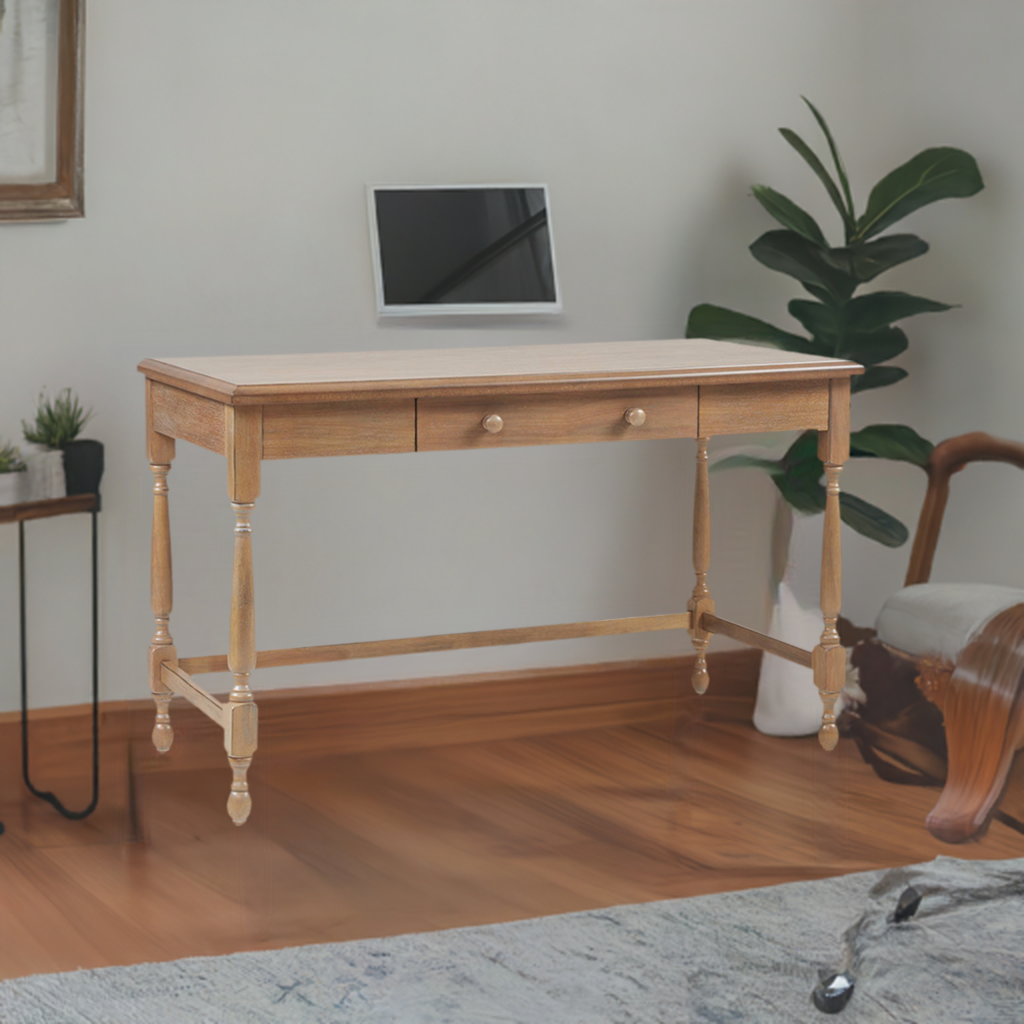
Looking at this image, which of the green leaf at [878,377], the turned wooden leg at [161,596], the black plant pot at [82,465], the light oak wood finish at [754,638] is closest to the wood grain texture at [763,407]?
the light oak wood finish at [754,638]

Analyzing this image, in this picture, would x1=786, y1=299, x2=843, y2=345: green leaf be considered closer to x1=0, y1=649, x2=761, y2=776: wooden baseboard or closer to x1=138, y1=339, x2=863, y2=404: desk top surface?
x1=138, y1=339, x2=863, y2=404: desk top surface

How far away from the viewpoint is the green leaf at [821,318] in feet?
10.8

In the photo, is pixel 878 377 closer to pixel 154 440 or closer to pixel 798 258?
pixel 798 258

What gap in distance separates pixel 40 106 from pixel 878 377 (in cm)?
194

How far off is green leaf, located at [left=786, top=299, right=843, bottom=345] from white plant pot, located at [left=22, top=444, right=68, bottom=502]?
1.68 metres

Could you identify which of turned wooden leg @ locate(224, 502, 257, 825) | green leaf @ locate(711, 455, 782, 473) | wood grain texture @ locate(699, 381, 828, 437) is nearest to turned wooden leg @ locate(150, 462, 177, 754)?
turned wooden leg @ locate(224, 502, 257, 825)

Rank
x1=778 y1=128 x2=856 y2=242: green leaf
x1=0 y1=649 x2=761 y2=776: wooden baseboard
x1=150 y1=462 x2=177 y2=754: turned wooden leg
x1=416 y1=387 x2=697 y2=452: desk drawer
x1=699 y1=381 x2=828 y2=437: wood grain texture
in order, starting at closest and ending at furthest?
x1=416 y1=387 x2=697 y2=452: desk drawer → x1=699 y1=381 x2=828 y2=437: wood grain texture → x1=150 y1=462 x2=177 y2=754: turned wooden leg → x1=0 y1=649 x2=761 y2=776: wooden baseboard → x1=778 y1=128 x2=856 y2=242: green leaf

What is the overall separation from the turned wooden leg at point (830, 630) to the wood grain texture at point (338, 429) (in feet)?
2.75

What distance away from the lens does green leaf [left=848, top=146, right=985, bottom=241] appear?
10.6 feet

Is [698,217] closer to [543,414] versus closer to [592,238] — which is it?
[592,238]

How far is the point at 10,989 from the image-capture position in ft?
7.30

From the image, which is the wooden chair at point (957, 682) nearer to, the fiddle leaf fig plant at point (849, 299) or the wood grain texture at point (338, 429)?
the fiddle leaf fig plant at point (849, 299)

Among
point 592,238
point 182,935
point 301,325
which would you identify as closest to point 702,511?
point 592,238

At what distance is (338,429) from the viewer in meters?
2.20
